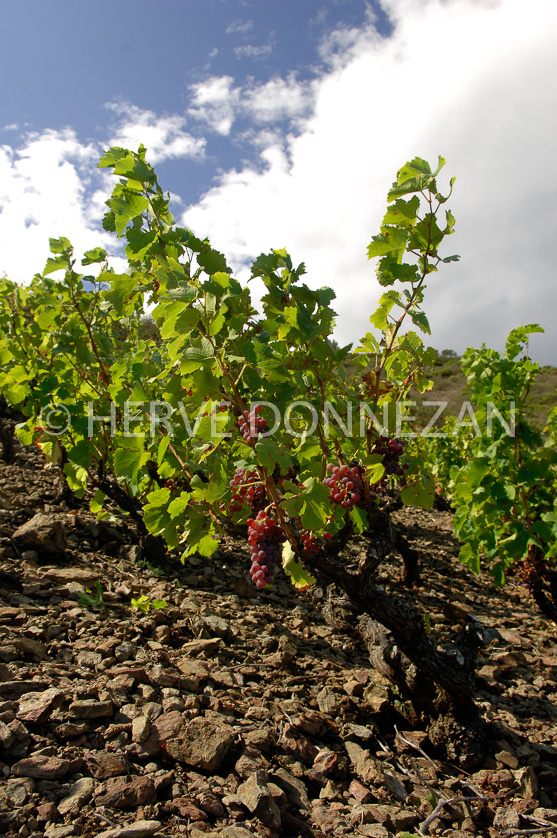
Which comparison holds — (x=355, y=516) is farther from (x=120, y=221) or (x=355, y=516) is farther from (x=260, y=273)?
(x=120, y=221)

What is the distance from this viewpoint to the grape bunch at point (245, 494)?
6.95 feet

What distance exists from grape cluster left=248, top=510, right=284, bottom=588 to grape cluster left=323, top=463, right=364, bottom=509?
1.08 feet

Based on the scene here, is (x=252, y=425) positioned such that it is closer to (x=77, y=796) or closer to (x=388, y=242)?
(x=388, y=242)

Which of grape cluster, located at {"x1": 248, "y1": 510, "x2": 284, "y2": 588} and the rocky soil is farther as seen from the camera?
grape cluster, located at {"x1": 248, "y1": 510, "x2": 284, "y2": 588}

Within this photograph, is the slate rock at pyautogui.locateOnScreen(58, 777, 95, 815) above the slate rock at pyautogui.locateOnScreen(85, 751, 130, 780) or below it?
above

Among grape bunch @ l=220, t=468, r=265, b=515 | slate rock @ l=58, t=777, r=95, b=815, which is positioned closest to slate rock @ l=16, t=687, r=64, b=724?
slate rock @ l=58, t=777, r=95, b=815

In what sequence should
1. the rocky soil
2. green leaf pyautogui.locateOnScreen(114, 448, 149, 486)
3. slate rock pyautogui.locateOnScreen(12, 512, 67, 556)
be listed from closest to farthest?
the rocky soil < green leaf pyautogui.locateOnScreen(114, 448, 149, 486) < slate rock pyautogui.locateOnScreen(12, 512, 67, 556)

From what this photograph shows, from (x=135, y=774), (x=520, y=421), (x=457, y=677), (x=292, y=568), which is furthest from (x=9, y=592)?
(x=520, y=421)

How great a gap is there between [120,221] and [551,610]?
4.88 meters

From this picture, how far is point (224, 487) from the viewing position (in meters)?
1.86

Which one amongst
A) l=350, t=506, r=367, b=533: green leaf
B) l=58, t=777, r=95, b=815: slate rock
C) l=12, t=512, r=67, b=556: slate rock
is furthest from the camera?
l=12, t=512, r=67, b=556: slate rock

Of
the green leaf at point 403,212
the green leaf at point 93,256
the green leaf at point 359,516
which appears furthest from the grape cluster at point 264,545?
the green leaf at point 93,256

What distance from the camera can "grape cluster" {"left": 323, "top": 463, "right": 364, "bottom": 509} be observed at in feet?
6.99

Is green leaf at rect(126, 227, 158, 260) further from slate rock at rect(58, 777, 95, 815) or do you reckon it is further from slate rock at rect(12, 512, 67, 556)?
slate rock at rect(12, 512, 67, 556)
